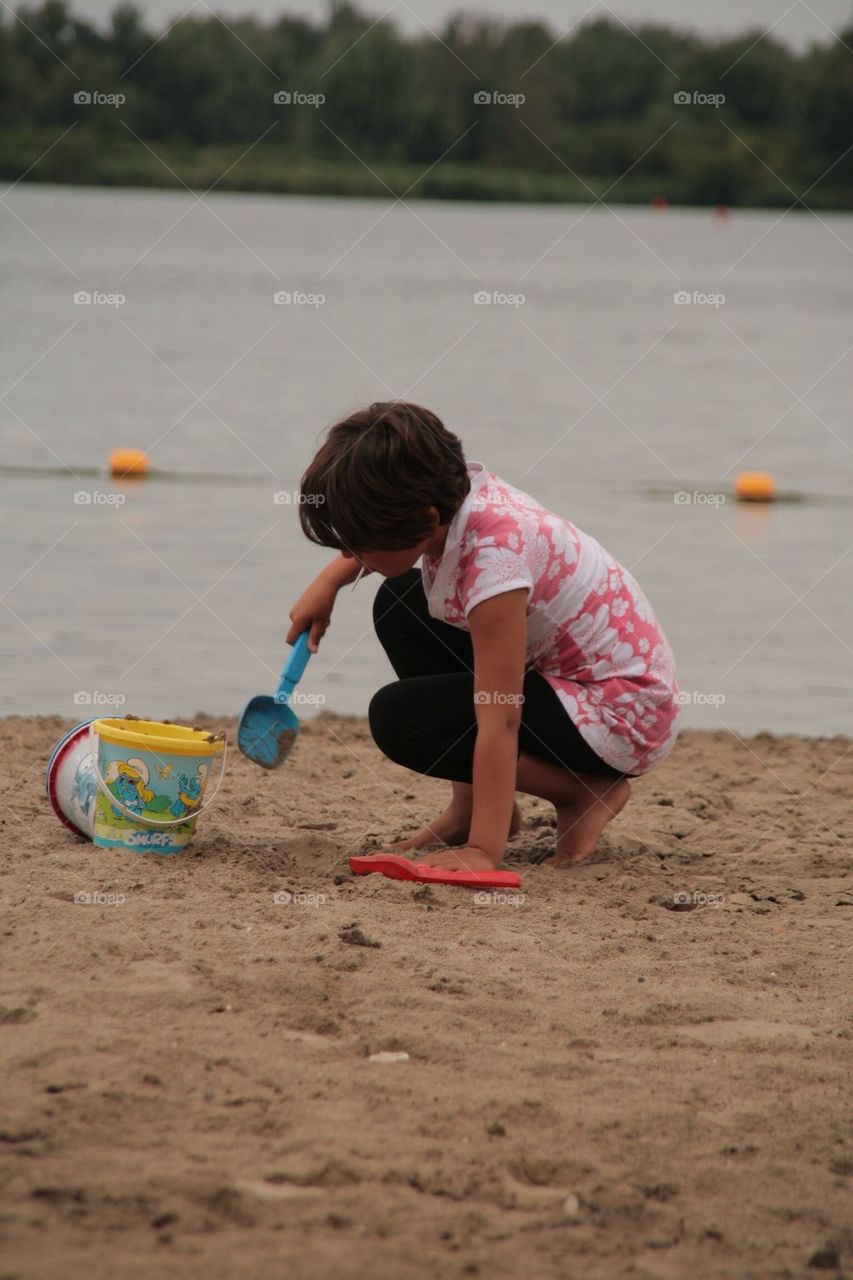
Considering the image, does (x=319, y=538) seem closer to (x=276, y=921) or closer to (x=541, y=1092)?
(x=276, y=921)

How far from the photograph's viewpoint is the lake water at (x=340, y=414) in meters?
5.46

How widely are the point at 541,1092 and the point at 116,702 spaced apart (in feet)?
9.06

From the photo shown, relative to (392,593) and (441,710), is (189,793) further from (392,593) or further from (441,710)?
(392,593)

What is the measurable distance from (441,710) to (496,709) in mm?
262

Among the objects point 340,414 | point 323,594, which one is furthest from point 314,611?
point 340,414

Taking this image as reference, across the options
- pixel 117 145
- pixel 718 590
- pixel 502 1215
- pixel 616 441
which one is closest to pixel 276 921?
pixel 502 1215

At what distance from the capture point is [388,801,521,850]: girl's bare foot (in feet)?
11.6

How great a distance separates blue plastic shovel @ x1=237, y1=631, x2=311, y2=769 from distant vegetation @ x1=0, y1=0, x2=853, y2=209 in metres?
44.8

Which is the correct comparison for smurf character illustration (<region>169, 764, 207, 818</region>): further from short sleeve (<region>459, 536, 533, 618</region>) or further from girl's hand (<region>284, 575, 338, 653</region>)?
short sleeve (<region>459, 536, 533, 618</region>)

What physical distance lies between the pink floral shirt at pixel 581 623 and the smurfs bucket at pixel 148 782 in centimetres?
60

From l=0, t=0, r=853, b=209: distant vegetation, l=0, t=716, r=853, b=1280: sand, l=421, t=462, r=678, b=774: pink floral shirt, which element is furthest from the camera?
l=0, t=0, r=853, b=209: distant vegetation

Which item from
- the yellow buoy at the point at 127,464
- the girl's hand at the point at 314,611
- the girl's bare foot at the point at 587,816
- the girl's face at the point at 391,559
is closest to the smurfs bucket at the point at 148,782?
the girl's hand at the point at 314,611

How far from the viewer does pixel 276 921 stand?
2.88 metres

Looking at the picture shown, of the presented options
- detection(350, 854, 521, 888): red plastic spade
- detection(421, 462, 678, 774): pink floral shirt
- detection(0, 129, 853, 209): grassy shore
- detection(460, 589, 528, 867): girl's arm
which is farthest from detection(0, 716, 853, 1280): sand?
detection(0, 129, 853, 209): grassy shore
